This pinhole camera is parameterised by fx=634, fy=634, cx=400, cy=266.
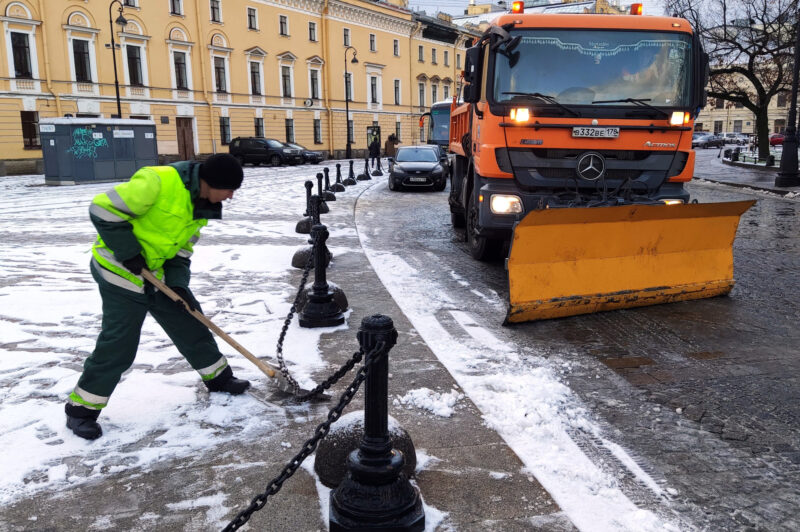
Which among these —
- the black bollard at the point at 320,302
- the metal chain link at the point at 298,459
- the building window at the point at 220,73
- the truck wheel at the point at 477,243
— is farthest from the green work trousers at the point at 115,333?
the building window at the point at 220,73

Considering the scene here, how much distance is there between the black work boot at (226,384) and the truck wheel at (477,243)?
4.35 m

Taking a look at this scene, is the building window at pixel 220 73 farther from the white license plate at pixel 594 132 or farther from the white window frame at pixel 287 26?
the white license plate at pixel 594 132

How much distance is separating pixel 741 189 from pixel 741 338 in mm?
16690

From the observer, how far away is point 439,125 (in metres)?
27.5

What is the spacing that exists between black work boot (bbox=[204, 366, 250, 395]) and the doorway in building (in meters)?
34.4

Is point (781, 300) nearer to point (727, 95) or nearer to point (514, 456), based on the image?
point (514, 456)

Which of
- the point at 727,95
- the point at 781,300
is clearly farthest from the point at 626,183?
the point at 727,95

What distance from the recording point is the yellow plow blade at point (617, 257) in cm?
545

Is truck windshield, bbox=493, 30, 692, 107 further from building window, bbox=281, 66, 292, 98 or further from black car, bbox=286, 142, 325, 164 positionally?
building window, bbox=281, 66, 292, 98

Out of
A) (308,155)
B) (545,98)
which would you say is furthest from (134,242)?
(308,155)

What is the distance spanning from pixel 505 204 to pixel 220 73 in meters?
35.3

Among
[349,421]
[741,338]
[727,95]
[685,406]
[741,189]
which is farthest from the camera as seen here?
[727,95]

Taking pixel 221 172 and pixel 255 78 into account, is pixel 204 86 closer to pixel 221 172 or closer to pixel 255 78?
pixel 255 78

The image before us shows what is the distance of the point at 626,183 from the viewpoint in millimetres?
6477
